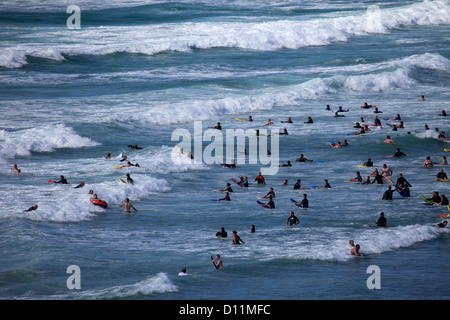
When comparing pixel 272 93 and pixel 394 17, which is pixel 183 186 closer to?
pixel 272 93

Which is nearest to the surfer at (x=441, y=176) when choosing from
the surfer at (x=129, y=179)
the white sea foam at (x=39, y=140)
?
the surfer at (x=129, y=179)

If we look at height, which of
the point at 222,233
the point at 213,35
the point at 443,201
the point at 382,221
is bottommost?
the point at 222,233

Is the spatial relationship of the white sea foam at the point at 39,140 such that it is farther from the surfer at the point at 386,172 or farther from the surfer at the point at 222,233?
the surfer at the point at 386,172

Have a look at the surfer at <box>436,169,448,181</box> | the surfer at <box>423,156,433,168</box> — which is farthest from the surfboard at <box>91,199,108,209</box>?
the surfer at <box>423,156,433,168</box>

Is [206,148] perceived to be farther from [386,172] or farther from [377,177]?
[386,172]

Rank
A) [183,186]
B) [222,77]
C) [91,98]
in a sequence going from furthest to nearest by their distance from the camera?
[222,77] → [91,98] → [183,186]

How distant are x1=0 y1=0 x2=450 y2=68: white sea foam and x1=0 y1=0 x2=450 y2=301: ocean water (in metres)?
Result: 0.24

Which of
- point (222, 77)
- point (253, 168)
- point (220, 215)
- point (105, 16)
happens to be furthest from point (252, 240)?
point (105, 16)

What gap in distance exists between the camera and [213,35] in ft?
229

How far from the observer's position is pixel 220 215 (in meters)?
25.0

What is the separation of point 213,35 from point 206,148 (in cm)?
3644

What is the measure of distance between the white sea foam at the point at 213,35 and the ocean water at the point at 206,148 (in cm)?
24

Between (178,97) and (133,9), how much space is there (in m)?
43.6

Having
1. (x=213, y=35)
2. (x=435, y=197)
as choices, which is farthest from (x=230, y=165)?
(x=213, y=35)
